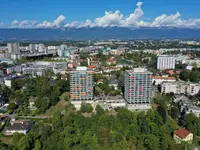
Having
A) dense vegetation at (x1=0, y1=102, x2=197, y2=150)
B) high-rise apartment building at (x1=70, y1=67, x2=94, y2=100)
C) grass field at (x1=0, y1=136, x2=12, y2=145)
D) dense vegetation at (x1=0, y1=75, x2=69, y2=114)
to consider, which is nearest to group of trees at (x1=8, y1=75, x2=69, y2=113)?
dense vegetation at (x1=0, y1=75, x2=69, y2=114)

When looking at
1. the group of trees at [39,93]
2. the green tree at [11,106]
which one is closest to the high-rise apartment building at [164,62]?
the group of trees at [39,93]

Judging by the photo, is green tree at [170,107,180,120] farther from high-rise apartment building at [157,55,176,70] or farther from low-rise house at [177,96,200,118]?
high-rise apartment building at [157,55,176,70]

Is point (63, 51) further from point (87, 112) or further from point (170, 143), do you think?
point (170, 143)

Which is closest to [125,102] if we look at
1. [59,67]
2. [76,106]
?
[76,106]

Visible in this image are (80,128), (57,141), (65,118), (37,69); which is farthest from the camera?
(37,69)

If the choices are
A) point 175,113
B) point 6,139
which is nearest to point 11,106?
point 6,139
